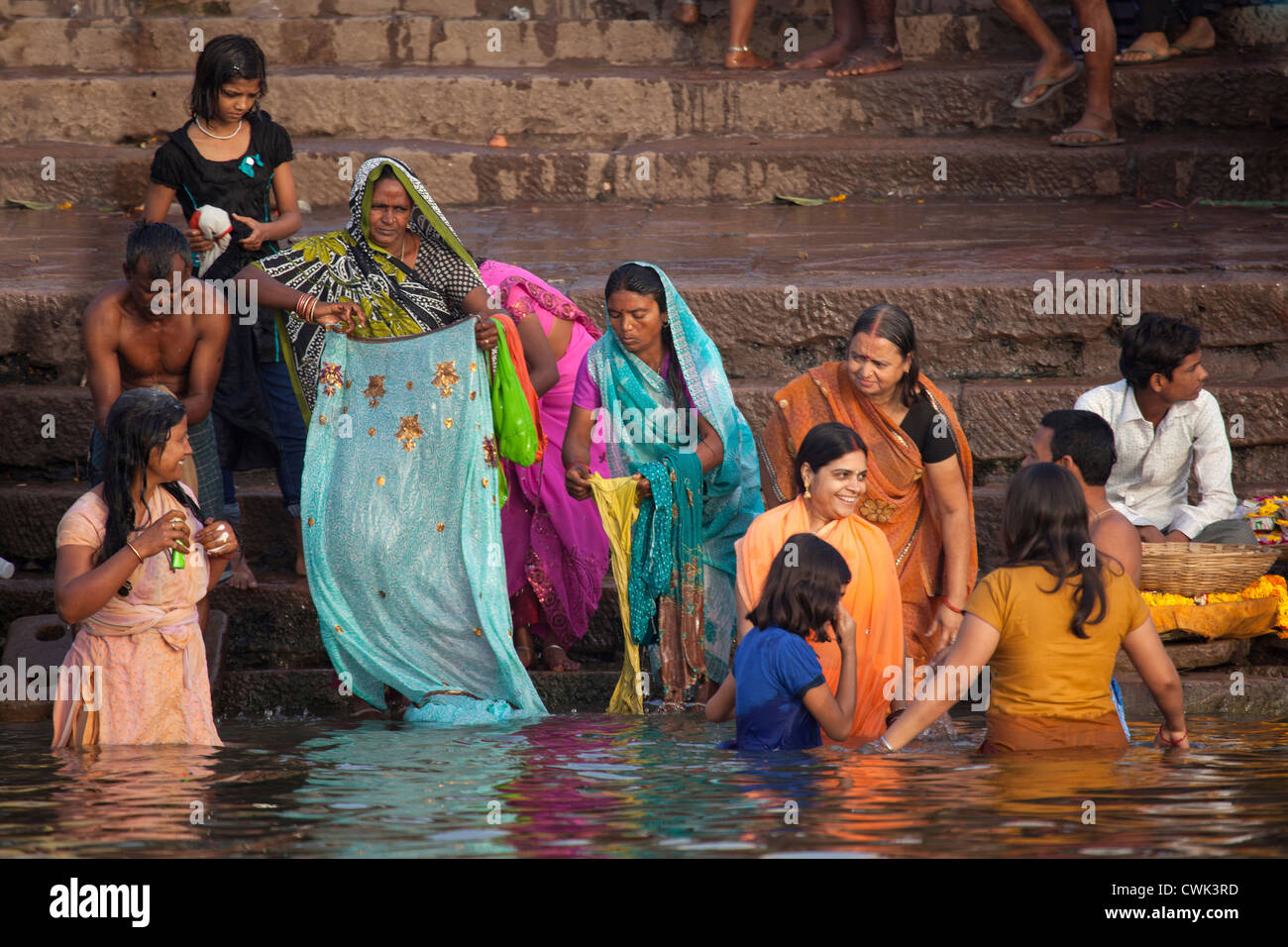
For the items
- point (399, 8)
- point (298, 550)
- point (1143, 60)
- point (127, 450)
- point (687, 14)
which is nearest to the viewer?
point (127, 450)

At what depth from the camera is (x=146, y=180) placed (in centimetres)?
911

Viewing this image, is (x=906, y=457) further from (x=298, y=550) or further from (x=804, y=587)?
(x=298, y=550)

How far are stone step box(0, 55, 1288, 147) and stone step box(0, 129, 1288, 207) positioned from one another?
15 cm

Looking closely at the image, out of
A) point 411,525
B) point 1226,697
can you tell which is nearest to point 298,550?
point 411,525

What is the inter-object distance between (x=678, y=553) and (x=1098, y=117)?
452 centimetres

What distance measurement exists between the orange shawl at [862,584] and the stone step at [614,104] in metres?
4.73

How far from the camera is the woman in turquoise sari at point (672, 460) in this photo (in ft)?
18.9

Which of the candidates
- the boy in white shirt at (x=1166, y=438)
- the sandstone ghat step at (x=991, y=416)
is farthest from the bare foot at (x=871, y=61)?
the boy in white shirt at (x=1166, y=438)

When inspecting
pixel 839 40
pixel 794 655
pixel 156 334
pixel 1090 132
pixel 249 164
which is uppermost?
pixel 839 40

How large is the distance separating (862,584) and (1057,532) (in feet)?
3.15

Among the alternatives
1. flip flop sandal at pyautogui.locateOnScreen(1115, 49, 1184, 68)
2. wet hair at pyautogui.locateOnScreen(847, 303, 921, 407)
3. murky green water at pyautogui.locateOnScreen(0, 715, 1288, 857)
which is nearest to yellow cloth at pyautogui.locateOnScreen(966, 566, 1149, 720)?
murky green water at pyautogui.locateOnScreen(0, 715, 1288, 857)

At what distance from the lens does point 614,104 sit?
973cm

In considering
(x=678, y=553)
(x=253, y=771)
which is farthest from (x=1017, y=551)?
(x=253, y=771)
